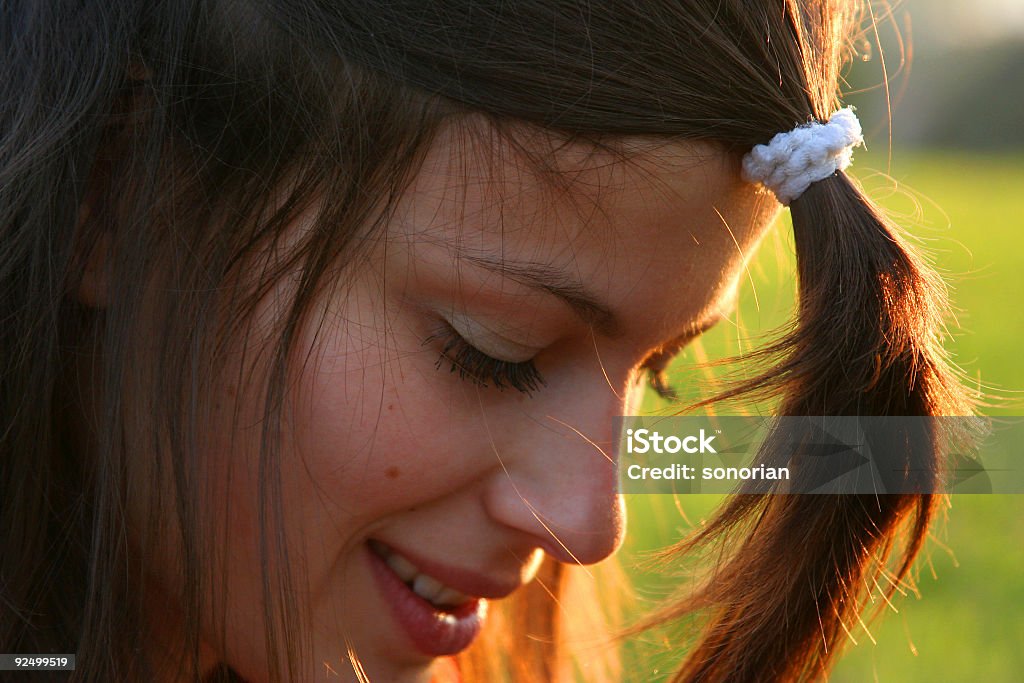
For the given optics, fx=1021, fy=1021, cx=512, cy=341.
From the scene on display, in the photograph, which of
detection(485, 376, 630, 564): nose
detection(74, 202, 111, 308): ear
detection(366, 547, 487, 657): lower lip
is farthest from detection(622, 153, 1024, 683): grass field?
detection(74, 202, 111, 308): ear

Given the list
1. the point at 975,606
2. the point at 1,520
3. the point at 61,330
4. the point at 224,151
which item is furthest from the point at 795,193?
the point at 975,606

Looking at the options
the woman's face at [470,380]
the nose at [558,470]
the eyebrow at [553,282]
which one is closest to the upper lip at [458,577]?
the woman's face at [470,380]

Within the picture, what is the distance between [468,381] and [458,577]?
0.30 m

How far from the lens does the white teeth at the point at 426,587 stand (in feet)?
4.66

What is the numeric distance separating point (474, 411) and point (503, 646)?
3.27 ft

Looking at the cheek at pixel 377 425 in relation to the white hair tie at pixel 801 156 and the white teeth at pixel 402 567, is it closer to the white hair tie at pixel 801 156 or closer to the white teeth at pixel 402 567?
the white teeth at pixel 402 567

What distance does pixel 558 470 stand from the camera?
1330mm

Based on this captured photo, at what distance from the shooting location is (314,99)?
1215mm

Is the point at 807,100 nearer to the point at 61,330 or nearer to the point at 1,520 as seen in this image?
the point at 61,330

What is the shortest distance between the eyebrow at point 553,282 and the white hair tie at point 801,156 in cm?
25

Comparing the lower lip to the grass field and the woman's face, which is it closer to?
the woman's face

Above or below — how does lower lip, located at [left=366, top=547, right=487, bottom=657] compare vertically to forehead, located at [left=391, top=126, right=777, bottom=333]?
below

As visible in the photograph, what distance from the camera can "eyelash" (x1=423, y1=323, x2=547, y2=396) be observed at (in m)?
1.24

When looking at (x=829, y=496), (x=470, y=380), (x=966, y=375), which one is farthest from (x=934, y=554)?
(x=470, y=380)
